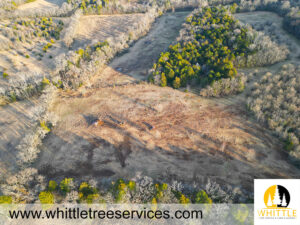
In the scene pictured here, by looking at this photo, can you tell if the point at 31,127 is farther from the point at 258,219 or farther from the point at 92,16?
the point at 92,16

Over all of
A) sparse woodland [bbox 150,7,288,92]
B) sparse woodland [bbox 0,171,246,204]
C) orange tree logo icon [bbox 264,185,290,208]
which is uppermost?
sparse woodland [bbox 150,7,288,92]

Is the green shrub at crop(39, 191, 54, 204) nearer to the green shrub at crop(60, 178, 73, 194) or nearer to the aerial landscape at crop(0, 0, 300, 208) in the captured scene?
the aerial landscape at crop(0, 0, 300, 208)

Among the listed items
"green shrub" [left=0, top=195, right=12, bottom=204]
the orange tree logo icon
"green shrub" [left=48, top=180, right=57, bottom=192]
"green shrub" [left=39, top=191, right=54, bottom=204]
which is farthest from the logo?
"green shrub" [left=0, top=195, right=12, bottom=204]

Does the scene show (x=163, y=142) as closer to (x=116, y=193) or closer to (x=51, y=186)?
(x=116, y=193)

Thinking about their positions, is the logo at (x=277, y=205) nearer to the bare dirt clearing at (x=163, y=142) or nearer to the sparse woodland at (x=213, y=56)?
the bare dirt clearing at (x=163, y=142)

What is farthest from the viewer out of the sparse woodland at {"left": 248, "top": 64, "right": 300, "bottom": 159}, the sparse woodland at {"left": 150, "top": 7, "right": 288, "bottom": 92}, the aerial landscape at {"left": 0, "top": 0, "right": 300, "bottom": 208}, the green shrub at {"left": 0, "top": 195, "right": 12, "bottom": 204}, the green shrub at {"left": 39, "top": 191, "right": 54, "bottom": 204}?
the sparse woodland at {"left": 150, "top": 7, "right": 288, "bottom": 92}

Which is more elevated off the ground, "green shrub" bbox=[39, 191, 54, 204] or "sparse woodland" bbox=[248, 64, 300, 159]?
"sparse woodland" bbox=[248, 64, 300, 159]
